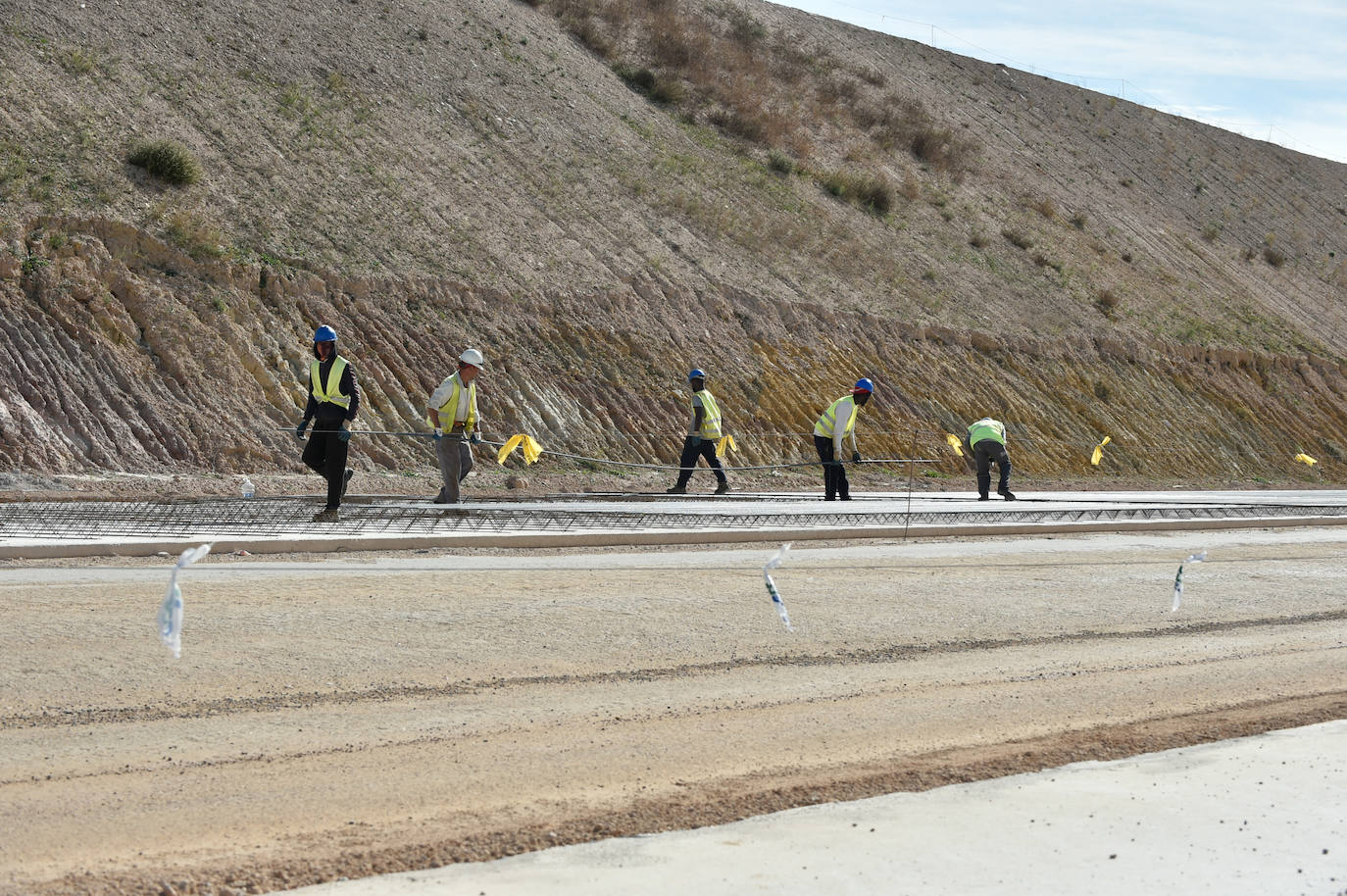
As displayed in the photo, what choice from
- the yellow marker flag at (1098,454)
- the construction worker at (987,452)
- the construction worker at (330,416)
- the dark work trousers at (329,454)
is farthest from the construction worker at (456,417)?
the yellow marker flag at (1098,454)

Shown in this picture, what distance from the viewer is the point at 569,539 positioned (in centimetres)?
1423

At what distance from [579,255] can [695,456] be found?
27.5 feet

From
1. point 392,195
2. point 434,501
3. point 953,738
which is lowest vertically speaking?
point 434,501

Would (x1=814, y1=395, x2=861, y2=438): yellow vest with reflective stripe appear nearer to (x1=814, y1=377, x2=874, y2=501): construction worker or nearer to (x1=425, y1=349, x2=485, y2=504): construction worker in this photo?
(x1=814, y1=377, x2=874, y2=501): construction worker

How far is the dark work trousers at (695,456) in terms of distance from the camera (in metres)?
21.3

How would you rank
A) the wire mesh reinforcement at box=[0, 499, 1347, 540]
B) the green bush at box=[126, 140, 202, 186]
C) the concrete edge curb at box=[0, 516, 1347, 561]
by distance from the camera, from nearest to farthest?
the concrete edge curb at box=[0, 516, 1347, 561]
the wire mesh reinforcement at box=[0, 499, 1347, 540]
the green bush at box=[126, 140, 202, 186]

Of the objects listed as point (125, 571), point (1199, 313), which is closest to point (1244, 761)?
point (125, 571)

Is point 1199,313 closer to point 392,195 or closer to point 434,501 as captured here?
point 392,195

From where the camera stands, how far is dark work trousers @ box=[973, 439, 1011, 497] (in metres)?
22.6

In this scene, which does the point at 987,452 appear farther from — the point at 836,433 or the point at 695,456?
the point at 695,456

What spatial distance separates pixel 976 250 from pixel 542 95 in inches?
561

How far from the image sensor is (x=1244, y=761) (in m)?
6.43

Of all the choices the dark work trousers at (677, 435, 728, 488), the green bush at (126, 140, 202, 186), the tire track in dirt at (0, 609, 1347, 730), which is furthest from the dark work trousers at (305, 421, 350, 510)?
the green bush at (126, 140, 202, 186)

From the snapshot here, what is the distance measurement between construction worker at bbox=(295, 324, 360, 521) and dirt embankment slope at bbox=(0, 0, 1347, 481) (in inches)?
203
